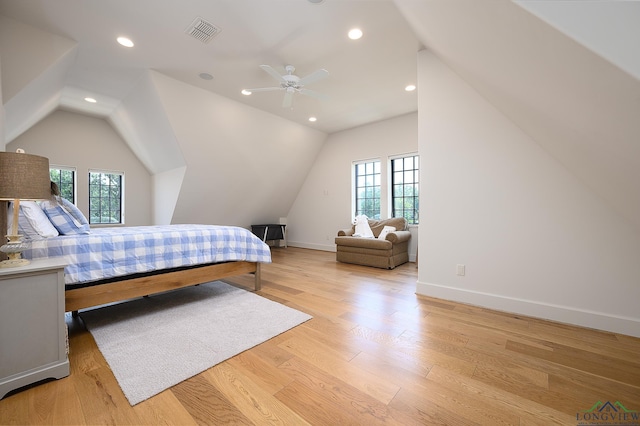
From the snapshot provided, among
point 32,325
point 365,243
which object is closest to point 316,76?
point 365,243

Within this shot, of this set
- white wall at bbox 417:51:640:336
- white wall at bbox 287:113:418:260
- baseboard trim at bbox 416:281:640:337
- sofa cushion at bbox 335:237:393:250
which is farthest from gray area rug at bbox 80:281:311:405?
white wall at bbox 287:113:418:260

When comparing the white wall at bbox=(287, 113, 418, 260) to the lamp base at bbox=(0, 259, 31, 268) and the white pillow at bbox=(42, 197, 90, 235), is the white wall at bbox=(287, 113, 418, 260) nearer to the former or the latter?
the white pillow at bbox=(42, 197, 90, 235)

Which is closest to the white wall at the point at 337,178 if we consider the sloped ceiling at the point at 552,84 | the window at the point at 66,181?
the sloped ceiling at the point at 552,84

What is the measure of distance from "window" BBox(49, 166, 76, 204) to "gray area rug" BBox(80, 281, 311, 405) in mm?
4298

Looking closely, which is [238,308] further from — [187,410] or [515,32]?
[515,32]

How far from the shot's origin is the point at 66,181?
5215mm

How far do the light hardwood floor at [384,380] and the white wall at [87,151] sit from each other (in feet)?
14.6

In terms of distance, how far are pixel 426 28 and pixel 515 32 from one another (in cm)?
122

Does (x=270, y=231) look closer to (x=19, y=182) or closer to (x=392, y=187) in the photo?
(x=392, y=187)

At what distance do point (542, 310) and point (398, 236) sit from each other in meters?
2.25

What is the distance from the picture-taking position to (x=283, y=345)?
1.82 metres

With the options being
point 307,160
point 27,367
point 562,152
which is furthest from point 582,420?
point 307,160

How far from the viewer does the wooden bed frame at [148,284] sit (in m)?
1.90

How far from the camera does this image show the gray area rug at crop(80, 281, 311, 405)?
1.49m
